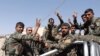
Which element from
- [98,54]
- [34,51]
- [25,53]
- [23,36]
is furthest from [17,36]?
[98,54]

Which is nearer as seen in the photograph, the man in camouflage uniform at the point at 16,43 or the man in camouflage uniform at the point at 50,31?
the man in camouflage uniform at the point at 16,43

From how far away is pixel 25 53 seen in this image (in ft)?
29.4

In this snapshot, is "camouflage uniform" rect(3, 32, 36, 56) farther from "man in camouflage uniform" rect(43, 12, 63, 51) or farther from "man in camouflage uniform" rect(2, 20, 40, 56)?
"man in camouflage uniform" rect(43, 12, 63, 51)

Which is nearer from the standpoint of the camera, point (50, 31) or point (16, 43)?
point (16, 43)

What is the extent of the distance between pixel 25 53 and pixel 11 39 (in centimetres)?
79

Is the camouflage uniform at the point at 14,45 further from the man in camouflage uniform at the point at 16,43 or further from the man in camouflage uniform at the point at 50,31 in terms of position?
the man in camouflage uniform at the point at 50,31

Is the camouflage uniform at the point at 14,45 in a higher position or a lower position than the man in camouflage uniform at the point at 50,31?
lower

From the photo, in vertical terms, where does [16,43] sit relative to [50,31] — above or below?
below

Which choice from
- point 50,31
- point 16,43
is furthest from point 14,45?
point 50,31

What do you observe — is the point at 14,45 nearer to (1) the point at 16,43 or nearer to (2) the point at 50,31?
(1) the point at 16,43

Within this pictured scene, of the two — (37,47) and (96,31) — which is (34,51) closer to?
(37,47)

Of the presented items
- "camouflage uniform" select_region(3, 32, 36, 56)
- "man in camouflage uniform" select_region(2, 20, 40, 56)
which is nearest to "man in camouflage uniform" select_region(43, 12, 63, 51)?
"man in camouflage uniform" select_region(2, 20, 40, 56)

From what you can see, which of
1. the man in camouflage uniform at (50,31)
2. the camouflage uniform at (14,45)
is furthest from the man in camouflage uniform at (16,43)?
the man in camouflage uniform at (50,31)

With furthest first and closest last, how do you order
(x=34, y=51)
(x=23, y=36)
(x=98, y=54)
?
(x=34, y=51), (x=23, y=36), (x=98, y=54)
